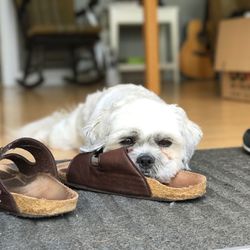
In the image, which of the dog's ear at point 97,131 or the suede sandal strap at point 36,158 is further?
the dog's ear at point 97,131

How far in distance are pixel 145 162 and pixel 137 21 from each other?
10.7 ft

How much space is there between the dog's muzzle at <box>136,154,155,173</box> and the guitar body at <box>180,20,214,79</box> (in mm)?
3596

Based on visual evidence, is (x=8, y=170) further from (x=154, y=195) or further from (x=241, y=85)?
(x=241, y=85)

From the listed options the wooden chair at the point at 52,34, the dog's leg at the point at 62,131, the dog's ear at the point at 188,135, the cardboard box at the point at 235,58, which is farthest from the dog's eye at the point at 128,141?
the wooden chair at the point at 52,34

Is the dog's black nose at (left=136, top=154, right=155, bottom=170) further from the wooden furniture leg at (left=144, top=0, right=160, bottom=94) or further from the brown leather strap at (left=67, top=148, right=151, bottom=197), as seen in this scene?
the wooden furniture leg at (left=144, top=0, right=160, bottom=94)

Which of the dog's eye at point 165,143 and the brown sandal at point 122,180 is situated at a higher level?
the dog's eye at point 165,143

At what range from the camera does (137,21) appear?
4.21 metres

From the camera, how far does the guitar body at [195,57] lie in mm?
4621

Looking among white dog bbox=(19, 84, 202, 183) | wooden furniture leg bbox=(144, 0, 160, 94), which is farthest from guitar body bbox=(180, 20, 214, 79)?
white dog bbox=(19, 84, 202, 183)

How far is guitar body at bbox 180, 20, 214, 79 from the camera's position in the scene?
4.62 metres

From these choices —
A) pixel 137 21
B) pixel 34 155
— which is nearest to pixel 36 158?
pixel 34 155

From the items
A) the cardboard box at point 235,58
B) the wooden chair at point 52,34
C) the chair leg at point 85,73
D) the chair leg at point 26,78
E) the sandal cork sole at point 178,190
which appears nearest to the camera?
the sandal cork sole at point 178,190

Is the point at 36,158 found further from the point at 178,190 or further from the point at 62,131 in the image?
the point at 62,131

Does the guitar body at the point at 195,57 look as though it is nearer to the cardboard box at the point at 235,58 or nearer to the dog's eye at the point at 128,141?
the cardboard box at the point at 235,58
